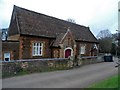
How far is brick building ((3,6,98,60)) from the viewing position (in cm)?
2734

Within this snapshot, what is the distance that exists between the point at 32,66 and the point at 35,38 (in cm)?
791

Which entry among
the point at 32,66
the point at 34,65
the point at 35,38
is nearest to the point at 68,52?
the point at 35,38

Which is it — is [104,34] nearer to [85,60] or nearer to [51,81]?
[85,60]

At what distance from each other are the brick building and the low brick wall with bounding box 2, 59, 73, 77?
16.8 feet

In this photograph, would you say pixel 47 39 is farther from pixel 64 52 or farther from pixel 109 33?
pixel 109 33

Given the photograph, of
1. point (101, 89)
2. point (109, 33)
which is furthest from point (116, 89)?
point (109, 33)

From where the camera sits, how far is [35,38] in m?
29.2

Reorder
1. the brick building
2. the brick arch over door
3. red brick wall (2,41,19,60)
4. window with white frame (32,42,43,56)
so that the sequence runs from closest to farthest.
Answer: red brick wall (2,41,19,60)
the brick building
window with white frame (32,42,43,56)
the brick arch over door

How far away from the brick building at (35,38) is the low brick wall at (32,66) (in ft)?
16.8

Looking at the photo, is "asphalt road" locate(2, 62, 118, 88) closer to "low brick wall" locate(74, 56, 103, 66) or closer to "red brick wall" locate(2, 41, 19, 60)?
"red brick wall" locate(2, 41, 19, 60)

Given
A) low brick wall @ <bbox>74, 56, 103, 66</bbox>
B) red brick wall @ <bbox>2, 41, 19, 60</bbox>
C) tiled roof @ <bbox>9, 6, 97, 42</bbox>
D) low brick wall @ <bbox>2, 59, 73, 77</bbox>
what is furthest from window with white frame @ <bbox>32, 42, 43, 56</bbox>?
low brick wall @ <bbox>74, 56, 103, 66</bbox>

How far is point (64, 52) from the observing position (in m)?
31.5

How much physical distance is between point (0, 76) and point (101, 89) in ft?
32.1

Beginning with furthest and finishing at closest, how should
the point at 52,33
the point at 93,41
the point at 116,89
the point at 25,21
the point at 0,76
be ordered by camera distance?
1. the point at 93,41
2. the point at 52,33
3. the point at 25,21
4. the point at 0,76
5. the point at 116,89
